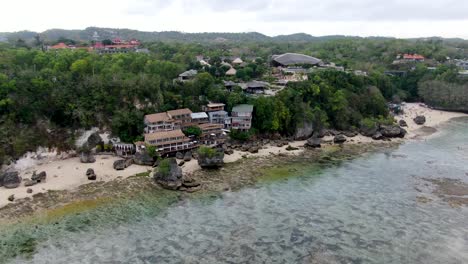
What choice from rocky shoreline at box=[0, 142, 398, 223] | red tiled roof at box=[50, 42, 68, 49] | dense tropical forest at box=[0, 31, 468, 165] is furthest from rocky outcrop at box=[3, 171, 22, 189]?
red tiled roof at box=[50, 42, 68, 49]

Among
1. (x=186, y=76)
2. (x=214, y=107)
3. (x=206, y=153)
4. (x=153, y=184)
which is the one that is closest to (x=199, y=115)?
(x=214, y=107)

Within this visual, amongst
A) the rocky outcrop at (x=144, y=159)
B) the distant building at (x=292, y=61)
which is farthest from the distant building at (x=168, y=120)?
the distant building at (x=292, y=61)

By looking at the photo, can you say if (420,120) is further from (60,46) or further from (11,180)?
(60,46)

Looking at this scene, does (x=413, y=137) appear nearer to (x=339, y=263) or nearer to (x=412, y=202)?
(x=412, y=202)

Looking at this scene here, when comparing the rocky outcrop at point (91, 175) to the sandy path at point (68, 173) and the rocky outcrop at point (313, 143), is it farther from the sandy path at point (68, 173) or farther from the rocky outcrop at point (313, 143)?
the rocky outcrop at point (313, 143)

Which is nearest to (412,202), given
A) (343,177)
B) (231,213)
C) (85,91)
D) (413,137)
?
(343,177)

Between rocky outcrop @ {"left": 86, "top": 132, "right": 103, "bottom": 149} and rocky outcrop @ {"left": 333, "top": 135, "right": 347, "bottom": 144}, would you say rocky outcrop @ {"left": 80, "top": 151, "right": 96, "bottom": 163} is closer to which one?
rocky outcrop @ {"left": 86, "top": 132, "right": 103, "bottom": 149}
